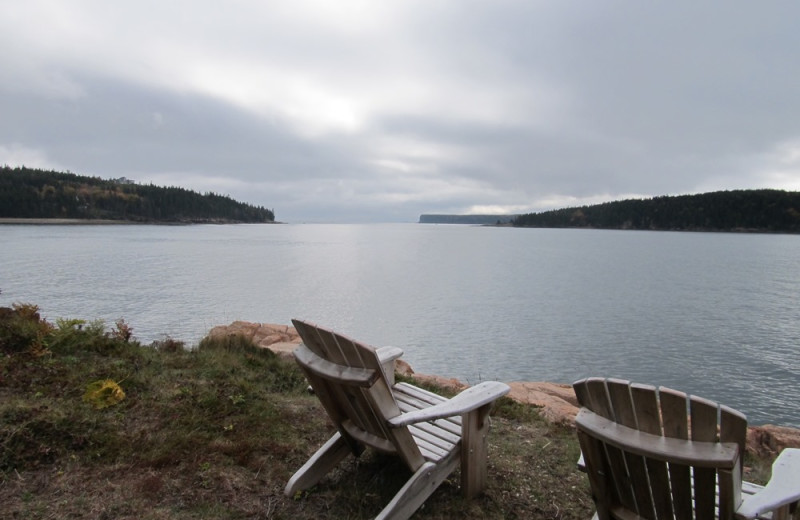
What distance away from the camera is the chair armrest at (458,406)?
2.68 m

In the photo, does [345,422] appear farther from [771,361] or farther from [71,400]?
[771,361]

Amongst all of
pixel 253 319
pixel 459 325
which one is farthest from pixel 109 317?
pixel 459 325

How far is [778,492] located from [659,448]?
0.61 m

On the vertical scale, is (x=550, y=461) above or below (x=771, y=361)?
above

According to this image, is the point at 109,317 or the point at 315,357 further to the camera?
the point at 109,317

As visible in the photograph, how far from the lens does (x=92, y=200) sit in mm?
126062

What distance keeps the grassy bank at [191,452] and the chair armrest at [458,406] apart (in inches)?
32.6

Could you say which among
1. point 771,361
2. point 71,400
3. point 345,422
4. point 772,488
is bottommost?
point 771,361

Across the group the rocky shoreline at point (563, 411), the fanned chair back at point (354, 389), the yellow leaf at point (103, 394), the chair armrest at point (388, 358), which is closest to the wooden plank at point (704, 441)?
the fanned chair back at point (354, 389)

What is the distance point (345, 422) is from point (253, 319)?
14.9 metres

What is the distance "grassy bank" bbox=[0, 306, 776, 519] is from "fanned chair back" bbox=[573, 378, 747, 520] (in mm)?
1228

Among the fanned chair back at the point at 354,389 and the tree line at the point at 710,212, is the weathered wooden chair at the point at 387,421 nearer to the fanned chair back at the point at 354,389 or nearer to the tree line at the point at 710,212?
the fanned chair back at the point at 354,389

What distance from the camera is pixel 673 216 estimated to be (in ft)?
426

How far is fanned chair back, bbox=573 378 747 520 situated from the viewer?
71.4 inches
